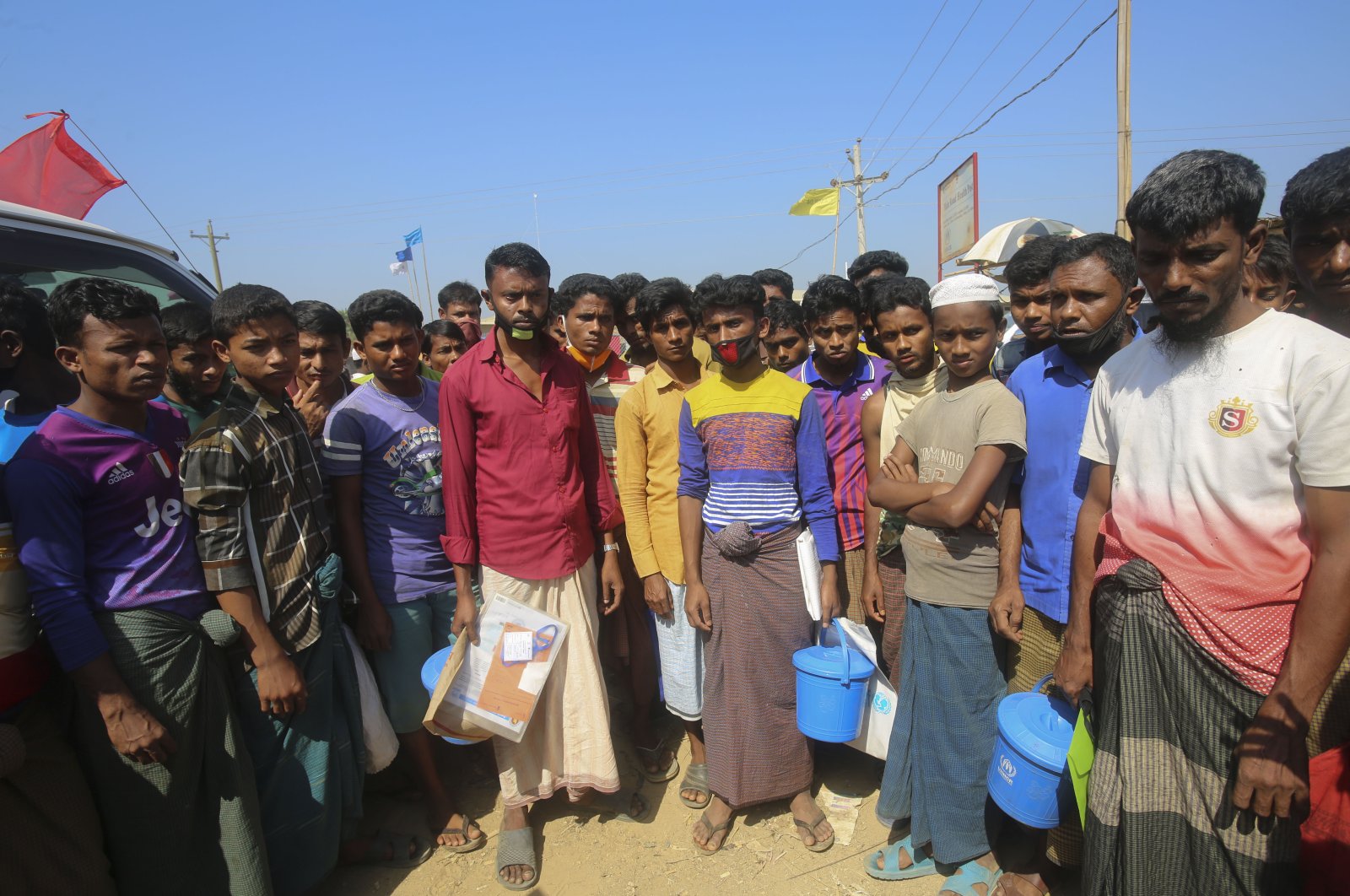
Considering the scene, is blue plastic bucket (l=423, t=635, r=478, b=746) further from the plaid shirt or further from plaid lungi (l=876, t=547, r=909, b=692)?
plaid lungi (l=876, t=547, r=909, b=692)

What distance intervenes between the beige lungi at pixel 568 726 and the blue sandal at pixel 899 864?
1083 millimetres

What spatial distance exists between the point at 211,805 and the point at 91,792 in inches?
13.1

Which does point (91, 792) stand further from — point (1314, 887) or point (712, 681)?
point (1314, 887)

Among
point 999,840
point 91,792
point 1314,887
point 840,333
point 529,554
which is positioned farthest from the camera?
point 840,333

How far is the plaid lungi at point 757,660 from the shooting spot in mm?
2898

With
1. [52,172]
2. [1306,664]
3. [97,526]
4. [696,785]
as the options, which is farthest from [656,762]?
[52,172]

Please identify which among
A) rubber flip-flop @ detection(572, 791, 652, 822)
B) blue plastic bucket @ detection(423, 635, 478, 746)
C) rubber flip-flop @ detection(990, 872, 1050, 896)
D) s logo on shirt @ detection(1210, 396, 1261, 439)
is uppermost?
s logo on shirt @ detection(1210, 396, 1261, 439)

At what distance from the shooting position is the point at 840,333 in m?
3.13

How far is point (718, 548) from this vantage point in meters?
2.90

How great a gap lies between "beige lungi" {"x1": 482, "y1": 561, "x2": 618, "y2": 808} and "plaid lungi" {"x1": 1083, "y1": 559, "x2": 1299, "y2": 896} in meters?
1.83

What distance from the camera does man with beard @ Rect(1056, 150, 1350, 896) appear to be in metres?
1.57

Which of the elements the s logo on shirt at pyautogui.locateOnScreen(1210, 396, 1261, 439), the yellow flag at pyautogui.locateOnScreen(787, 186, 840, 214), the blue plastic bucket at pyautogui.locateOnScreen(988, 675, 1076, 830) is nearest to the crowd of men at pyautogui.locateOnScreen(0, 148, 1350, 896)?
the s logo on shirt at pyautogui.locateOnScreen(1210, 396, 1261, 439)

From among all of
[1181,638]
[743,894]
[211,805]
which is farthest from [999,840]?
[211,805]

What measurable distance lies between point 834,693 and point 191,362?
2.93 metres
